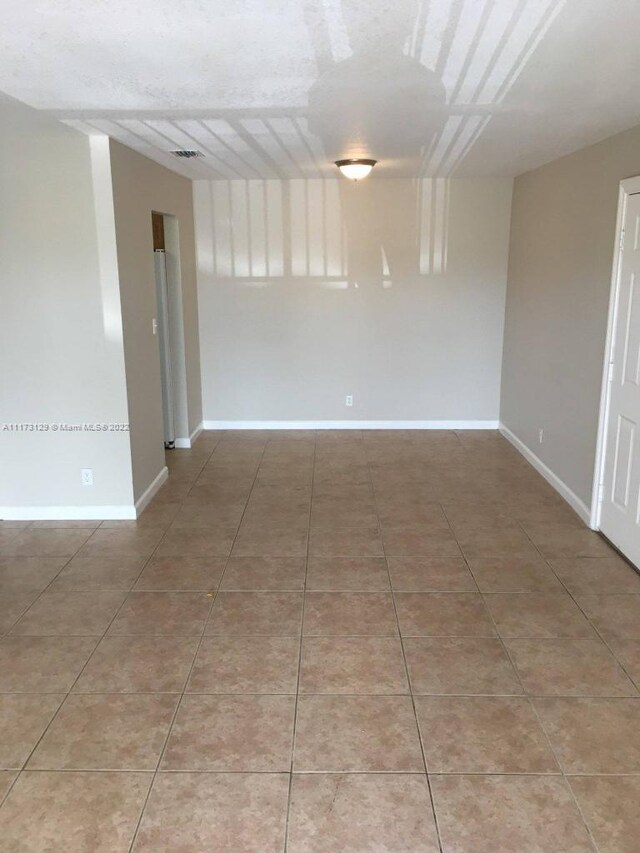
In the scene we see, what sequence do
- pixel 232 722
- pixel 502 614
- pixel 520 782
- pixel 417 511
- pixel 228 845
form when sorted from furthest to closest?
1. pixel 417 511
2. pixel 502 614
3. pixel 232 722
4. pixel 520 782
5. pixel 228 845

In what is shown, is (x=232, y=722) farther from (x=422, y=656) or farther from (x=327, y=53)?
(x=327, y=53)

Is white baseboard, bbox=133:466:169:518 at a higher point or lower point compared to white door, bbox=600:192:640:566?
lower

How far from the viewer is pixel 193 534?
4.30 m

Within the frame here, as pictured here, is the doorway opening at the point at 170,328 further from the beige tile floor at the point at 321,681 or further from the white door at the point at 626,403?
the white door at the point at 626,403

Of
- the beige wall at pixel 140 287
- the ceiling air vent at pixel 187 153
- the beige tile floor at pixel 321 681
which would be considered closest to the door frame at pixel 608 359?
the beige tile floor at pixel 321 681

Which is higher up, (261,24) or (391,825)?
(261,24)

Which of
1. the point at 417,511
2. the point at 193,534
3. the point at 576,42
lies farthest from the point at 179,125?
the point at 417,511

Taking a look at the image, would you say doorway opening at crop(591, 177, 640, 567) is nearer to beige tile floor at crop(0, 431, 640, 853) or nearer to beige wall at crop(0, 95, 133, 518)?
beige tile floor at crop(0, 431, 640, 853)

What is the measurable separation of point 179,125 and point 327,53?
4.98ft

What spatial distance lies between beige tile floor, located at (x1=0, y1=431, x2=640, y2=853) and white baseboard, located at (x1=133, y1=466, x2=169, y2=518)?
0.11 metres

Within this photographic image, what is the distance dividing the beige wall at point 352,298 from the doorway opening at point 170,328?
616mm

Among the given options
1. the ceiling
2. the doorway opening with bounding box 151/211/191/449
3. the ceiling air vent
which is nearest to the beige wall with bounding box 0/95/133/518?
the ceiling

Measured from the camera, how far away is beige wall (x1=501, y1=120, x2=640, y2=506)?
4121 mm

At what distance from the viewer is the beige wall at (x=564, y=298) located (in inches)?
162
